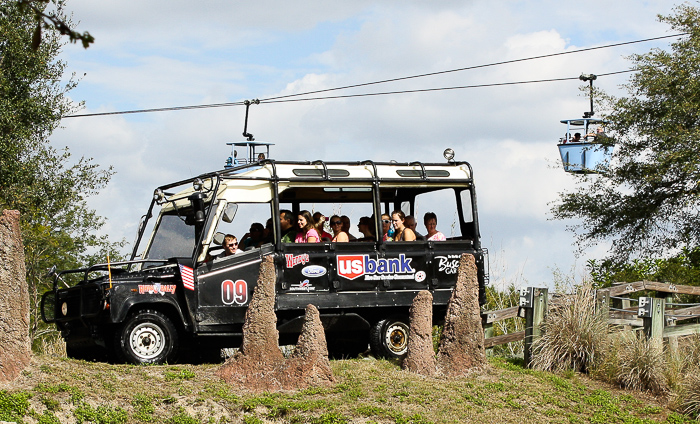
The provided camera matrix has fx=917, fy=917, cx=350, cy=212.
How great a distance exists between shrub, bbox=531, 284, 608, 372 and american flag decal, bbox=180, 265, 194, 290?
504 centimetres

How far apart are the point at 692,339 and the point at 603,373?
1591 mm

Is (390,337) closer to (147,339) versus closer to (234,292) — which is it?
(234,292)

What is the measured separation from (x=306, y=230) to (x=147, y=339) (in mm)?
2883

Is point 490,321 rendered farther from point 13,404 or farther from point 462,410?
point 13,404

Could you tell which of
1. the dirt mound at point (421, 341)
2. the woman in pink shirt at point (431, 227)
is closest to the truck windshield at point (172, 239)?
the dirt mound at point (421, 341)

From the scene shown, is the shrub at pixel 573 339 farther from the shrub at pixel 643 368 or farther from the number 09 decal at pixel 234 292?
the number 09 decal at pixel 234 292

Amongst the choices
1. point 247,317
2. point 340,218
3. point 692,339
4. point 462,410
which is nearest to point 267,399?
point 247,317

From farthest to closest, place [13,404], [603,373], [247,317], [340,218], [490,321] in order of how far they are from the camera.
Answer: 1. [490,321]
2. [340,218]
3. [603,373]
4. [247,317]
5. [13,404]

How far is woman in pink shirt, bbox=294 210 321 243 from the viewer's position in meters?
13.2

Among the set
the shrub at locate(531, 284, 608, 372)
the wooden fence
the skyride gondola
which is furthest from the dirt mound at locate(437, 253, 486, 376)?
the skyride gondola

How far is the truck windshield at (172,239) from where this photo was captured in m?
13.0

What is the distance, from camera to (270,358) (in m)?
11.1

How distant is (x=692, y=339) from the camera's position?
1341cm

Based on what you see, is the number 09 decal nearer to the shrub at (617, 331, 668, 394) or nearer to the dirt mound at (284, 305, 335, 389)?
the dirt mound at (284, 305, 335, 389)
